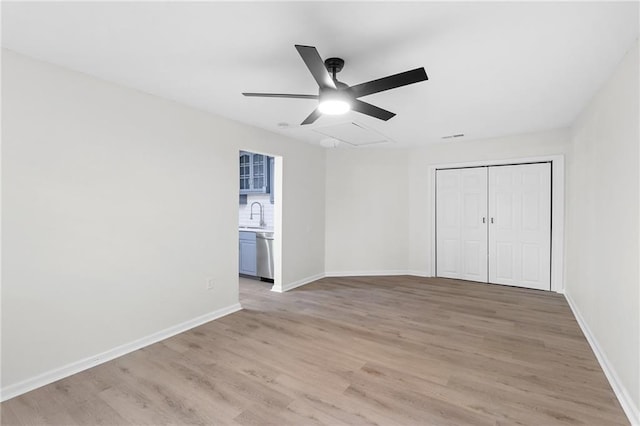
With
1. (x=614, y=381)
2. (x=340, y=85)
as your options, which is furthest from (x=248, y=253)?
(x=614, y=381)

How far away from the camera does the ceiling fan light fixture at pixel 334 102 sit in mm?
2127

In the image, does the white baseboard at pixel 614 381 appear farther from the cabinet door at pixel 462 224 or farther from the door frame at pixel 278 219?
the door frame at pixel 278 219

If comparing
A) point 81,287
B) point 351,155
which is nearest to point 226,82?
point 81,287

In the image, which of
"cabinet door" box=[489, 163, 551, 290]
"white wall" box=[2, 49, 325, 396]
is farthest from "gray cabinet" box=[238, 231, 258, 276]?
"cabinet door" box=[489, 163, 551, 290]

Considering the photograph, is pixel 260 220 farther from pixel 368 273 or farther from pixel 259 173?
pixel 368 273

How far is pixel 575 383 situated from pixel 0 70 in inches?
180

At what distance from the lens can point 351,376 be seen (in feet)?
7.77

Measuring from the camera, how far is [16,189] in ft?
7.10

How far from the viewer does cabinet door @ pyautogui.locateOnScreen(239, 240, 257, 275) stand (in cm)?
535

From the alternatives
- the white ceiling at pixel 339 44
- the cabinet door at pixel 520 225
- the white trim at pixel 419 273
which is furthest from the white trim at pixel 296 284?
the cabinet door at pixel 520 225

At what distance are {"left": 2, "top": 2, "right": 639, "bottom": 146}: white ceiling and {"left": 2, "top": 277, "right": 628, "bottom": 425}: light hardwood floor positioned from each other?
236 cm

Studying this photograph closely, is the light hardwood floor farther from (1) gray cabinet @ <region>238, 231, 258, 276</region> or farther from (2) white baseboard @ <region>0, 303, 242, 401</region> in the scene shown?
(1) gray cabinet @ <region>238, 231, 258, 276</region>

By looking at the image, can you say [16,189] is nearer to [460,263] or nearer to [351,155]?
[351,155]

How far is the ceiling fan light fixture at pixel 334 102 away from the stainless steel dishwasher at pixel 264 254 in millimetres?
3159
